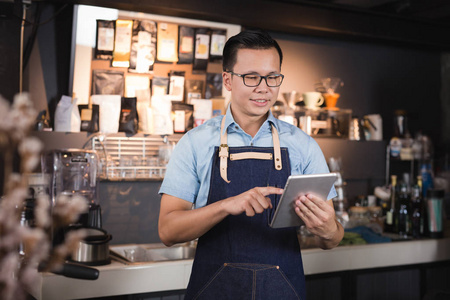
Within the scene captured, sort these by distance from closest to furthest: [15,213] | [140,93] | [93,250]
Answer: [15,213], [93,250], [140,93]

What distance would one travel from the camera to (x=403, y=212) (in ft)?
12.5

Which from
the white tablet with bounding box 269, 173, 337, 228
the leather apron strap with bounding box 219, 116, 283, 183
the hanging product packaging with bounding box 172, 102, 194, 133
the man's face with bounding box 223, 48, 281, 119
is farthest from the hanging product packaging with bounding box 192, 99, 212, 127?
the white tablet with bounding box 269, 173, 337, 228

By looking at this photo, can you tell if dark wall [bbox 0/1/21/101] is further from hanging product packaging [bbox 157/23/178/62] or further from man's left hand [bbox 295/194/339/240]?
man's left hand [bbox 295/194/339/240]

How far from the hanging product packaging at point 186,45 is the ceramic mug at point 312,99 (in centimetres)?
105

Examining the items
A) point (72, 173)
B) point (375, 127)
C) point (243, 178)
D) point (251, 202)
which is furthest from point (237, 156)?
point (375, 127)

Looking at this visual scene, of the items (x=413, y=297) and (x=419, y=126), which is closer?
(x=413, y=297)

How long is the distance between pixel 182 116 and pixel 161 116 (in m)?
0.18

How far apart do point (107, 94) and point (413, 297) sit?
274 cm

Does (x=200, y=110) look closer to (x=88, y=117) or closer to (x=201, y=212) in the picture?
(x=88, y=117)

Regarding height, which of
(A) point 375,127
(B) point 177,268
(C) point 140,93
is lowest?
(B) point 177,268

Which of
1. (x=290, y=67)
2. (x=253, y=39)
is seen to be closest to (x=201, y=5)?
(x=290, y=67)

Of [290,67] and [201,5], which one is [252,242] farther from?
[290,67]

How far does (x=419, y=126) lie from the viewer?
500cm

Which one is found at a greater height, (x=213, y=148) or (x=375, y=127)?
(x=375, y=127)
